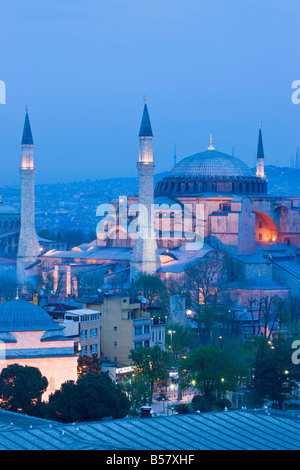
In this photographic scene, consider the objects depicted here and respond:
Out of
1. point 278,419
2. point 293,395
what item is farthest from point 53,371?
point 278,419

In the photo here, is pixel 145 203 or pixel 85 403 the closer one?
pixel 85 403

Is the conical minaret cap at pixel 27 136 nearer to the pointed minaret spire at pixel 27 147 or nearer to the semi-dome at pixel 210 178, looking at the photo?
the pointed minaret spire at pixel 27 147

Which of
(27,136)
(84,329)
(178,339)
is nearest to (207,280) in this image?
(178,339)

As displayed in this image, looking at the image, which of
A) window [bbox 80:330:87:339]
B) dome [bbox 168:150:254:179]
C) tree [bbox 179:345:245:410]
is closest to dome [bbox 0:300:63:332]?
window [bbox 80:330:87:339]

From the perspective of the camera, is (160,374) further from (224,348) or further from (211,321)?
(211,321)

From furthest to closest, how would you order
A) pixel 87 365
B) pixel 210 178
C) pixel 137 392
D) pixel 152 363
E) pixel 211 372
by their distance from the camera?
1. pixel 210 178
2. pixel 152 363
3. pixel 211 372
4. pixel 87 365
5. pixel 137 392

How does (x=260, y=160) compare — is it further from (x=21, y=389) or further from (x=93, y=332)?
(x=21, y=389)
